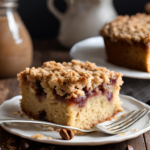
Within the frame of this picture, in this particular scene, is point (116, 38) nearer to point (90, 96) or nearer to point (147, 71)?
point (147, 71)

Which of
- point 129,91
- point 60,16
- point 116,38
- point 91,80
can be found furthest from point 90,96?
point 60,16

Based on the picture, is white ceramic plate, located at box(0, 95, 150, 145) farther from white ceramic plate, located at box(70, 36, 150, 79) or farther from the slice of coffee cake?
white ceramic plate, located at box(70, 36, 150, 79)

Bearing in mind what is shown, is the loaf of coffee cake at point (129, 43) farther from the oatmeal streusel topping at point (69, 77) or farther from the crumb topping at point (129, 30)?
the oatmeal streusel topping at point (69, 77)

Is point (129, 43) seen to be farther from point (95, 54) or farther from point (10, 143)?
point (10, 143)

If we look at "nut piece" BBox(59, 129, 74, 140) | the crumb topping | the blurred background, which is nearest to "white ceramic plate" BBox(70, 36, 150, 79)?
the crumb topping

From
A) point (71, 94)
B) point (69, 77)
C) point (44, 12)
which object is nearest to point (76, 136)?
point (71, 94)

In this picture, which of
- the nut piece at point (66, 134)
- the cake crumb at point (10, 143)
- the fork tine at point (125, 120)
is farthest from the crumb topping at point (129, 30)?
the cake crumb at point (10, 143)
